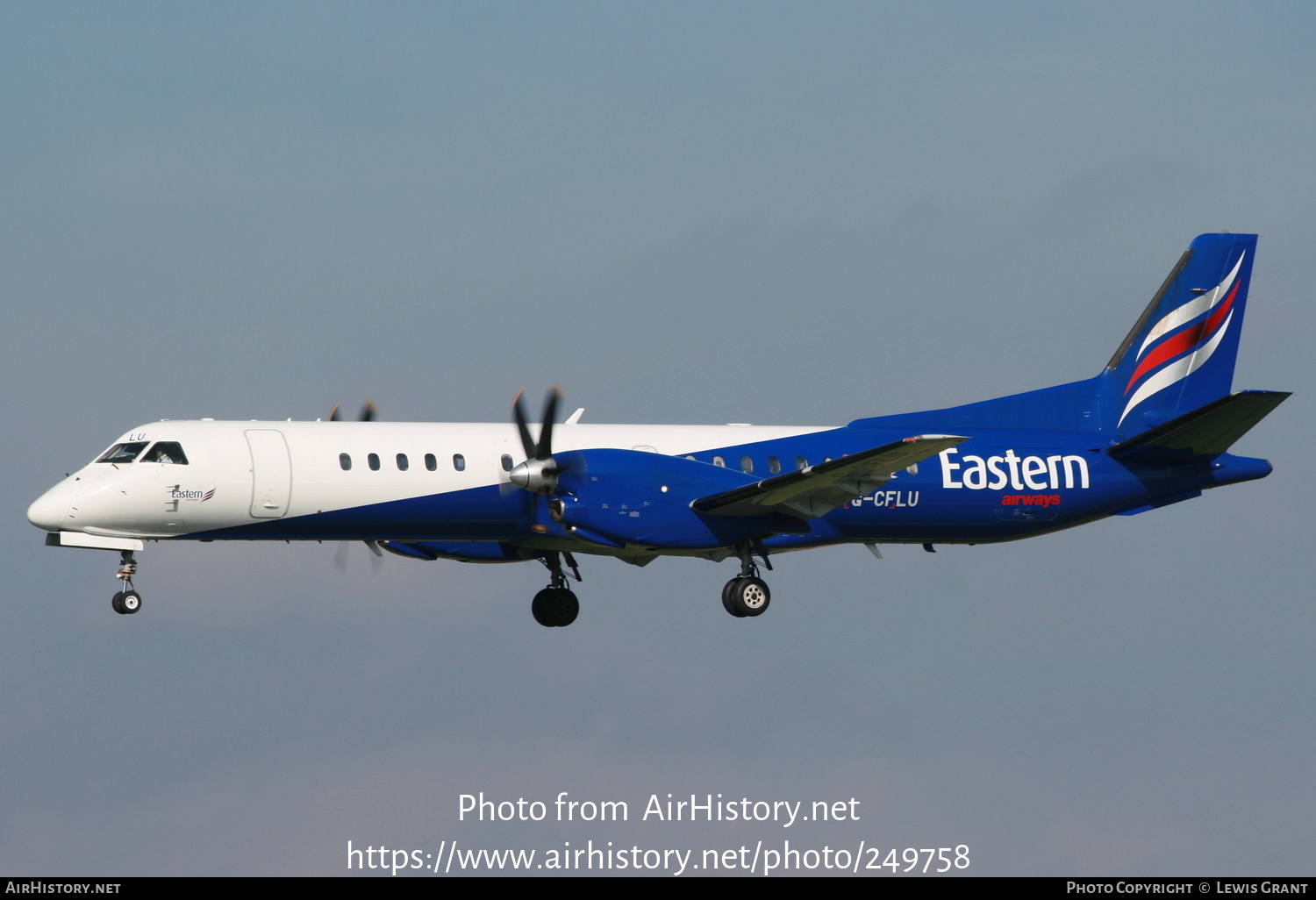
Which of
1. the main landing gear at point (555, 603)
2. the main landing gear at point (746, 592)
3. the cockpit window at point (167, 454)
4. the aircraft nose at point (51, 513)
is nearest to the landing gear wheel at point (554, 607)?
the main landing gear at point (555, 603)

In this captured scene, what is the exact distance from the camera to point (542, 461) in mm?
25266

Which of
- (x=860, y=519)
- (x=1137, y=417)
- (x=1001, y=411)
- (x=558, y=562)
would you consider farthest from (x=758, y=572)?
(x=1137, y=417)

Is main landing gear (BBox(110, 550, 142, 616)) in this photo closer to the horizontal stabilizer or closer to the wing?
the wing

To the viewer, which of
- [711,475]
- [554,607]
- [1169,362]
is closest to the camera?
[711,475]

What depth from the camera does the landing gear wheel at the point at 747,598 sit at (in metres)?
26.5

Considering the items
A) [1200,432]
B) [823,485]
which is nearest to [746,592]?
[823,485]

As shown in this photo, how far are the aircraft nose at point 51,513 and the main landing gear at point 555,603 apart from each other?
8.21 meters

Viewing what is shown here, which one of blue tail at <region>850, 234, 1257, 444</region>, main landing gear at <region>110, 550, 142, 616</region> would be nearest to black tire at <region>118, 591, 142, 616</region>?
main landing gear at <region>110, 550, 142, 616</region>

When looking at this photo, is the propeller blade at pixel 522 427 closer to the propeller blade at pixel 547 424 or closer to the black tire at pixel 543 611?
the propeller blade at pixel 547 424

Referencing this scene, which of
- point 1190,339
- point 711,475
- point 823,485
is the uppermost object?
point 1190,339

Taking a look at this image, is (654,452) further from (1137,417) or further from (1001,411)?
(1137,417)

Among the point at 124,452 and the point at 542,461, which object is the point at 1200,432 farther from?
the point at 124,452

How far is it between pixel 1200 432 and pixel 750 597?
26.6 feet

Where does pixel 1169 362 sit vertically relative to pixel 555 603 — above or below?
above
